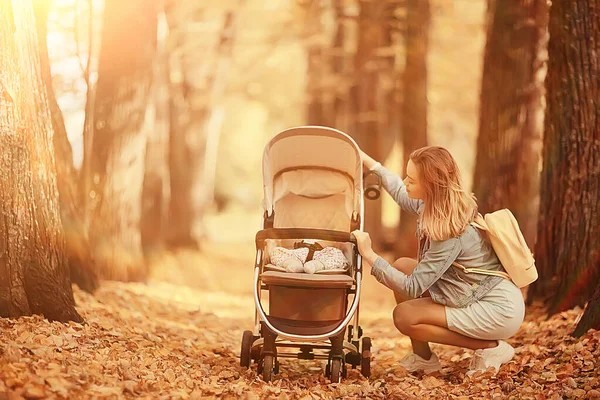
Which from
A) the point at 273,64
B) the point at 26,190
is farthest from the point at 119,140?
the point at 273,64

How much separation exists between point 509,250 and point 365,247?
3.04ft

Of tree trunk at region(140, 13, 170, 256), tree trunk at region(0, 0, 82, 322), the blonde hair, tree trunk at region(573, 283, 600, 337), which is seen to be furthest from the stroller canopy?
tree trunk at region(140, 13, 170, 256)

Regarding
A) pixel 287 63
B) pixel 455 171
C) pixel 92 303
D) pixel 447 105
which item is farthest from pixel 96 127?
pixel 447 105

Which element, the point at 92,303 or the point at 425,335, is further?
the point at 92,303

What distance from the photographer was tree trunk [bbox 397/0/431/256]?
473 inches

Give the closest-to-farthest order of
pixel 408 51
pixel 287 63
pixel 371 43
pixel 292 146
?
1. pixel 292 146
2. pixel 408 51
3. pixel 371 43
4. pixel 287 63

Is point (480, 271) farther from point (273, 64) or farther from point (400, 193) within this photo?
point (273, 64)

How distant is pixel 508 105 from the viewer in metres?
8.32

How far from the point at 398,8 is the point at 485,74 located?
4.64 metres

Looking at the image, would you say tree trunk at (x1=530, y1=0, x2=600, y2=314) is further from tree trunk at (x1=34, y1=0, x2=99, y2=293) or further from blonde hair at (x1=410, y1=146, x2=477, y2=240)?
tree trunk at (x1=34, y1=0, x2=99, y2=293)

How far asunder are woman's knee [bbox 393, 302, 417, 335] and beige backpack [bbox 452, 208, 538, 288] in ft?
1.41

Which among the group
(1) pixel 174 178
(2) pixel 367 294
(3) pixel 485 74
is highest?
(3) pixel 485 74

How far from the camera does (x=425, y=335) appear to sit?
197 inches

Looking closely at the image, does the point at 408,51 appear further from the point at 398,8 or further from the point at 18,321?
the point at 18,321
